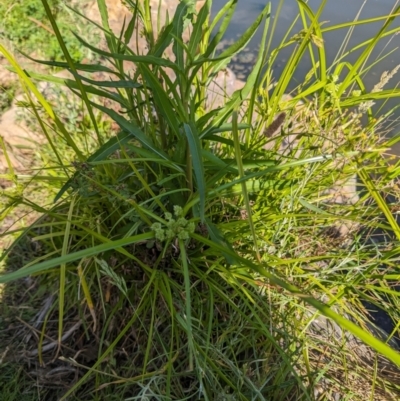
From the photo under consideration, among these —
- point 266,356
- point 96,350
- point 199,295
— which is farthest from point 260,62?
point 96,350

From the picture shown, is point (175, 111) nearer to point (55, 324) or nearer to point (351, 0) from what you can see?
point (55, 324)

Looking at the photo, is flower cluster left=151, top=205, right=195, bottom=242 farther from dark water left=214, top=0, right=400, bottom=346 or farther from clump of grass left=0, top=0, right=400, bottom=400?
dark water left=214, top=0, right=400, bottom=346

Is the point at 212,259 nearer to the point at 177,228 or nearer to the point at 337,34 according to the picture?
the point at 177,228

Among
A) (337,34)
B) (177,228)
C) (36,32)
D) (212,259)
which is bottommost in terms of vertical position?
(212,259)

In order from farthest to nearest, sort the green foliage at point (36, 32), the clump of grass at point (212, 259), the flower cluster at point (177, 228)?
the green foliage at point (36, 32)
the clump of grass at point (212, 259)
the flower cluster at point (177, 228)

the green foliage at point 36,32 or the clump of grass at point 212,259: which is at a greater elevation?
the green foliage at point 36,32

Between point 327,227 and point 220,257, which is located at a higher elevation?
point 220,257

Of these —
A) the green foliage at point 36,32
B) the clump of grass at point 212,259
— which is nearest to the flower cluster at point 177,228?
the clump of grass at point 212,259

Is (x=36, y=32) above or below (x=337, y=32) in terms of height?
above

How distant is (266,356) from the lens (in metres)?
0.92

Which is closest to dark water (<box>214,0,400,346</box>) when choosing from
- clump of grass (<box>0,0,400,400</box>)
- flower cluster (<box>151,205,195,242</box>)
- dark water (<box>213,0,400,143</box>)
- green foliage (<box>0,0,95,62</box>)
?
dark water (<box>213,0,400,143</box>)

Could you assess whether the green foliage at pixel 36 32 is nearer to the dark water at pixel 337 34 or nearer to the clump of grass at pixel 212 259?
the dark water at pixel 337 34

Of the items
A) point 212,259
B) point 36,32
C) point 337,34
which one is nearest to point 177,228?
point 212,259

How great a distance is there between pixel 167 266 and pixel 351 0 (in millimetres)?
2248
